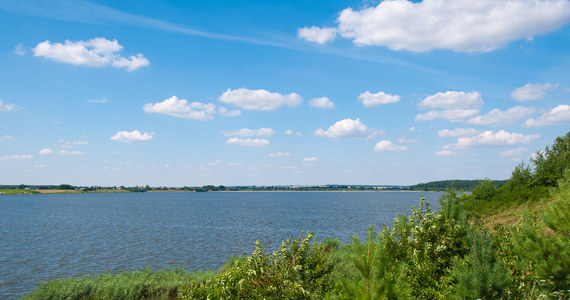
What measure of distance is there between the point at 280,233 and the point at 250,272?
3934cm

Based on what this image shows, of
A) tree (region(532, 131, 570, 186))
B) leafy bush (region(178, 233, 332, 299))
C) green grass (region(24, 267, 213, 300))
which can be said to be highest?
tree (region(532, 131, 570, 186))

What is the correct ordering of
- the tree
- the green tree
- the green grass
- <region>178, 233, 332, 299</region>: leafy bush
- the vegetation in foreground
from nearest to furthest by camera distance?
1. the vegetation in foreground
2. <region>178, 233, 332, 299</region>: leafy bush
3. the green grass
4. the tree
5. the green tree

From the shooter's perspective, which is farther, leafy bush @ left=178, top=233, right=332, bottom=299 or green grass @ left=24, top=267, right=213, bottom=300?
green grass @ left=24, top=267, right=213, bottom=300

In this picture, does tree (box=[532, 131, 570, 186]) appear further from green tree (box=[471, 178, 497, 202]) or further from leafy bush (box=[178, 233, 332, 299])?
leafy bush (box=[178, 233, 332, 299])

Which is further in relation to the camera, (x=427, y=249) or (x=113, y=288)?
(x=113, y=288)

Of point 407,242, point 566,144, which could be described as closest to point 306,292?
point 407,242

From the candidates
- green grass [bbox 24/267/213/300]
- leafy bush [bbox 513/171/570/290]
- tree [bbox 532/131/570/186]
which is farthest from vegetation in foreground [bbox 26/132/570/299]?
tree [bbox 532/131/570/186]

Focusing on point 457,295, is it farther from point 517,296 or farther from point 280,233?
point 280,233

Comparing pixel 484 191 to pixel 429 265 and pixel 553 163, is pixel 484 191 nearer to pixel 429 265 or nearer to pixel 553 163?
pixel 553 163

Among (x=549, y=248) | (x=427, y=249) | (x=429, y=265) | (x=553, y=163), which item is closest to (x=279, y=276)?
(x=429, y=265)

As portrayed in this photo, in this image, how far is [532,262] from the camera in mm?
8312

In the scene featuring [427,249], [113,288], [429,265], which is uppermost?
[427,249]

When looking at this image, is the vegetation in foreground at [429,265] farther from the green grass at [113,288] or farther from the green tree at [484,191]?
the green tree at [484,191]

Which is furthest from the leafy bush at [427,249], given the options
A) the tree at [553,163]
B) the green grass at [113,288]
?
the tree at [553,163]
